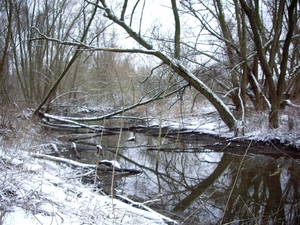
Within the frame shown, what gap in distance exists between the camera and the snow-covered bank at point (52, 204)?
2615mm

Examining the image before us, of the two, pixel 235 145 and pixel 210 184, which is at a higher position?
pixel 235 145

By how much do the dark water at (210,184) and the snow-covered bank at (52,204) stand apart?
25.8 inches

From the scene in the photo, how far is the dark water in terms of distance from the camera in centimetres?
391

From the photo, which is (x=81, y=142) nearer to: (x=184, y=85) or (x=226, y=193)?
(x=184, y=85)

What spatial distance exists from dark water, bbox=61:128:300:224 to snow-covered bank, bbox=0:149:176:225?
65 centimetres

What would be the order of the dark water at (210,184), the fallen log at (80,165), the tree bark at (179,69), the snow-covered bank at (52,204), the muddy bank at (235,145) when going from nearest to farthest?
the snow-covered bank at (52,204) → the dark water at (210,184) → the fallen log at (80,165) → the muddy bank at (235,145) → the tree bark at (179,69)

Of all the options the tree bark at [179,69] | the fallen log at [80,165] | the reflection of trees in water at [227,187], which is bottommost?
the reflection of trees in water at [227,187]

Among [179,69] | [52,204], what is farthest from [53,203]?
[179,69]

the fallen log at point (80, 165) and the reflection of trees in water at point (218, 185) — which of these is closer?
the reflection of trees in water at point (218, 185)

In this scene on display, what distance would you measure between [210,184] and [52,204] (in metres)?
3.35

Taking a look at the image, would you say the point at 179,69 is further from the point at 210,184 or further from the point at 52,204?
the point at 52,204

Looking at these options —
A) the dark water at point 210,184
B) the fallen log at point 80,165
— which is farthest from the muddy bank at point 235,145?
the fallen log at point 80,165

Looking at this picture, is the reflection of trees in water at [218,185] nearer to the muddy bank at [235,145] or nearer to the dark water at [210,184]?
the dark water at [210,184]

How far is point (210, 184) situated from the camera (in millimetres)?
5398
